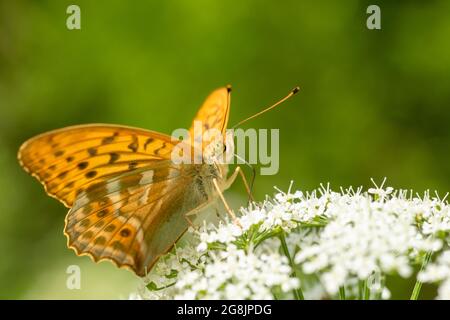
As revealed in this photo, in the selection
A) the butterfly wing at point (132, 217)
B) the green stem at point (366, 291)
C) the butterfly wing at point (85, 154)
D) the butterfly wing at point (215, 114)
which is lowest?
the green stem at point (366, 291)

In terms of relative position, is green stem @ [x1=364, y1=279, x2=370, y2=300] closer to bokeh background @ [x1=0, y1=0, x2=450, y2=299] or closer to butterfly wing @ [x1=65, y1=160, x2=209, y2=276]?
butterfly wing @ [x1=65, y1=160, x2=209, y2=276]

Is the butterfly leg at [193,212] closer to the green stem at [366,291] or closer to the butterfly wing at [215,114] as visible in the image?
the butterfly wing at [215,114]

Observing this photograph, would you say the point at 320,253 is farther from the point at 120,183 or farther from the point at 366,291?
the point at 120,183

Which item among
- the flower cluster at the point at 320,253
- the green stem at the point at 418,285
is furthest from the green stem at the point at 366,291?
the green stem at the point at 418,285

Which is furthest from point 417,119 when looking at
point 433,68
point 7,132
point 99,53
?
point 7,132

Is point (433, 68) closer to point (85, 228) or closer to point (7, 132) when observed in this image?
point (85, 228)
